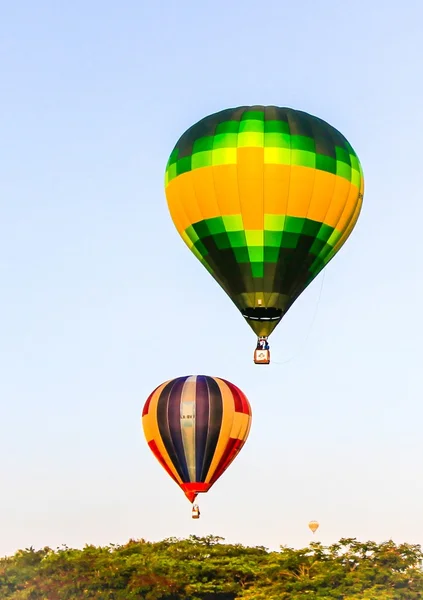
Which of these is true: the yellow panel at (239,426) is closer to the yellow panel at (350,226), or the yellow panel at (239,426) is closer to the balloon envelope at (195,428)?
the balloon envelope at (195,428)

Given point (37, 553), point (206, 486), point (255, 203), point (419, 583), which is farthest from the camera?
point (37, 553)

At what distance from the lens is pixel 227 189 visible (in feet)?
158

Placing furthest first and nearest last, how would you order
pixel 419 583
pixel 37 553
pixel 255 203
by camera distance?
pixel 37 553, pixel 419 583, pixel 255 203

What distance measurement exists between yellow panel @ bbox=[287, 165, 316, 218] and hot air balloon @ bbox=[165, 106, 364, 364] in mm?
32

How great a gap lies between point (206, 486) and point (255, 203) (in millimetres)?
14885

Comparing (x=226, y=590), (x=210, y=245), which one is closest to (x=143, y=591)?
(x=226, y=590)

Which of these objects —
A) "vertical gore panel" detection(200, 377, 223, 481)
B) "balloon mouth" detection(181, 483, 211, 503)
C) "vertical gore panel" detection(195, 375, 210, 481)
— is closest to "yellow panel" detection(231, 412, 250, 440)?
"vertical gore panel" detection(200, 377, 223, 481)

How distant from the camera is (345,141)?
50.2m

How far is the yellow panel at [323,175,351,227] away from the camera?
48.9 m

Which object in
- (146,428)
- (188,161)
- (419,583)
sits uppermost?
(188,161)

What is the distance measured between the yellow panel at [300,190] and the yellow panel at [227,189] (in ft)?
5.72

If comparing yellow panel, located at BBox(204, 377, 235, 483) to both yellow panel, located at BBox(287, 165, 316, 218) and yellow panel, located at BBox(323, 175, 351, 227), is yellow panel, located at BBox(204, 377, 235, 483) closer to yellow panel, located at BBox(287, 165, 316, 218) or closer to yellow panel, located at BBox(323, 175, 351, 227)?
yellow panel, located at BBox(323, 175, 351, 227)

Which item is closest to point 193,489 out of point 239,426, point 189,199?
point 239,426

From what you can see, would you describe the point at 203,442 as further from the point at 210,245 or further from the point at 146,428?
the point at 210,245
